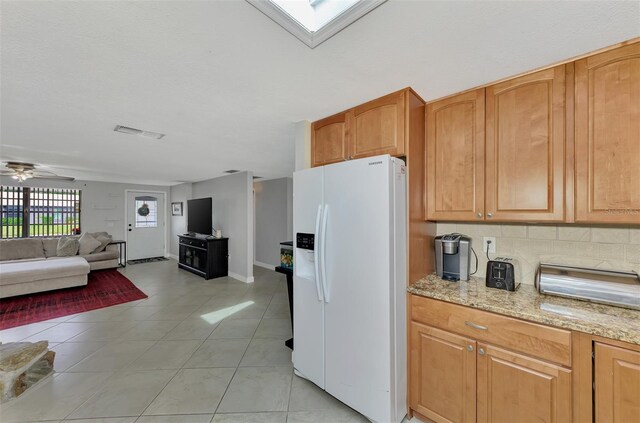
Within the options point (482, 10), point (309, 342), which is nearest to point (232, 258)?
point (309, 342)

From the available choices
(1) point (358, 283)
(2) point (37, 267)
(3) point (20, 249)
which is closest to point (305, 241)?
(1) point (358, 283)

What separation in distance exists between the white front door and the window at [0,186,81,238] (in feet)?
3.72

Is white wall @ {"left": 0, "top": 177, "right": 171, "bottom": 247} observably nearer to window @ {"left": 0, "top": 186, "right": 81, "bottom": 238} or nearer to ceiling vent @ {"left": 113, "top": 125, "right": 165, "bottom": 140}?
window @ {"left": 0, "top": 186, "right": 81, "bottom": 238}

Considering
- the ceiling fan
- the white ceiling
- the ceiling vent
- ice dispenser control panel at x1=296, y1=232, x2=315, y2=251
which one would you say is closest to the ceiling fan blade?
the ceiling fan

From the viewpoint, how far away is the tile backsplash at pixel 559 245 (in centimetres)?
150

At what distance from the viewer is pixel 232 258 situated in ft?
18.3

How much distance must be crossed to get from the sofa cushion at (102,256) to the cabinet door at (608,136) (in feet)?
26.5

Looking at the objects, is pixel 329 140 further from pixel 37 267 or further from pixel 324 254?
pixel 37 267

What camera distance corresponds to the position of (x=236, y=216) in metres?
5.45

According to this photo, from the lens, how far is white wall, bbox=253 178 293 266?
6012mm

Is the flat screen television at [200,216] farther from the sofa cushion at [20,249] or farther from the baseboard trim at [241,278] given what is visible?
the sofa cushion at [20,249]

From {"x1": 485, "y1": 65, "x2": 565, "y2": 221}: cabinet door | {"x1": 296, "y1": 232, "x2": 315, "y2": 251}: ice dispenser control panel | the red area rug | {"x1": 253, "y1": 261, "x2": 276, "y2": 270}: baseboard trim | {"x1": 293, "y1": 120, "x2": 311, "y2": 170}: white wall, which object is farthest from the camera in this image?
{"x1": 253, "y1": 261, "x2": 276, "y2": 270}: baseboard trim

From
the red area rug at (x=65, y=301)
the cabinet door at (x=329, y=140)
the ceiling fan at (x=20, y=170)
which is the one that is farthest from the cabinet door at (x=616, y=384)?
the ceiling fan at (x=20, y=170)

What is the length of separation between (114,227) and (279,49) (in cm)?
795
